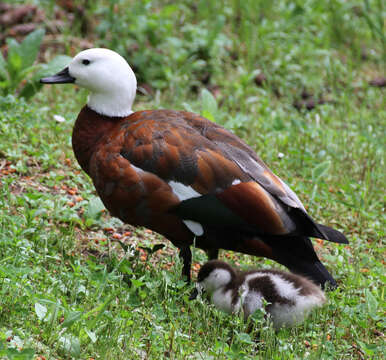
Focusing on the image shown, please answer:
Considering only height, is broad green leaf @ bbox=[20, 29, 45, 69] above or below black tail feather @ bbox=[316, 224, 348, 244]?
below

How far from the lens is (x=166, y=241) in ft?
17.5

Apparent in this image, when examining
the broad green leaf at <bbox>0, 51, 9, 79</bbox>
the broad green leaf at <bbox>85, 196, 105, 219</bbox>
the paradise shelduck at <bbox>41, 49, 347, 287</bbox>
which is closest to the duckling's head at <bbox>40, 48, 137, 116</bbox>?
the paradise shelduck at <bbox>41, 49, 347, 287</bbox>

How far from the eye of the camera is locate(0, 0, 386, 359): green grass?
3.64 meters

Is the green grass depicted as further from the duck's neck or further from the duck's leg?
the duck's neck

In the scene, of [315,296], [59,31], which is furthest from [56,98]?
[315,296]

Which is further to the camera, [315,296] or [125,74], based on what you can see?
[125,74]

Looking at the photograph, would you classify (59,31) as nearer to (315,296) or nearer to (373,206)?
(373,206)

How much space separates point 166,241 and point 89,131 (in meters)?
1.06

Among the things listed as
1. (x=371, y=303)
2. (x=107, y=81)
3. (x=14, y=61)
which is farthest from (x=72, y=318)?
(x=14, y=61)

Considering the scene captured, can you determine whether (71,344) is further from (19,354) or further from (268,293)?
(268,293)

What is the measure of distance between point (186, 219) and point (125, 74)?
1.22 meters

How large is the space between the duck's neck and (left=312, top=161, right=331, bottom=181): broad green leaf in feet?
6.54

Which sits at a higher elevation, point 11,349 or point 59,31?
point 11,349

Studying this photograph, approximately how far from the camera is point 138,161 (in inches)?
173
